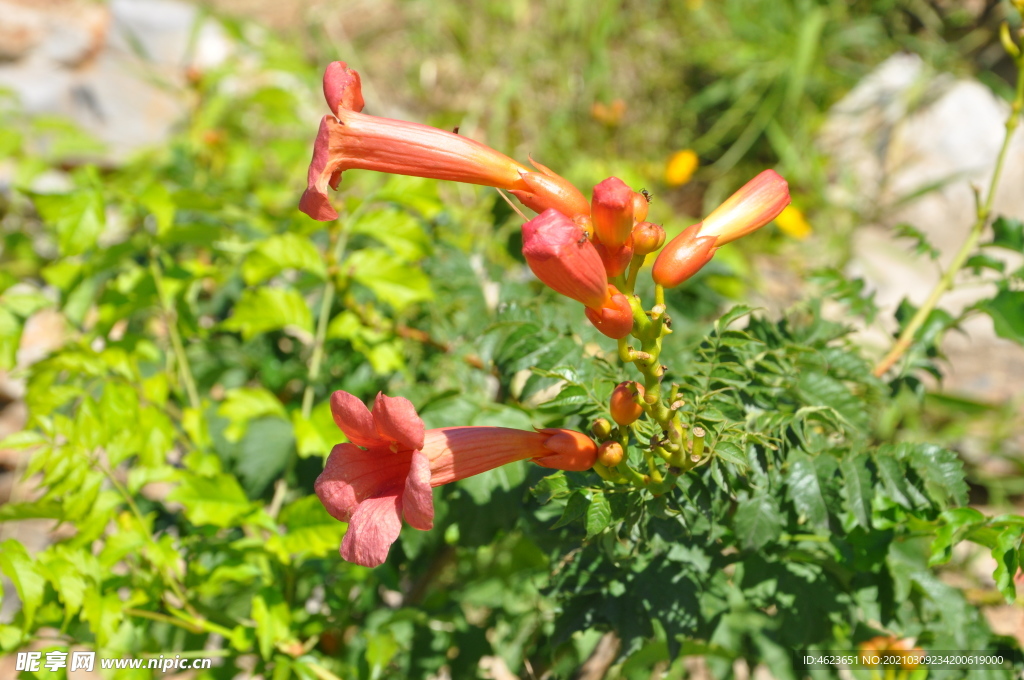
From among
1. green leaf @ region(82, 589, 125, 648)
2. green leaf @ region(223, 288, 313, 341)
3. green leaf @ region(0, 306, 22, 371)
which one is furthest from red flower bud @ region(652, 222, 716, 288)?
green leaf @ region(0, 306, 22, 371)

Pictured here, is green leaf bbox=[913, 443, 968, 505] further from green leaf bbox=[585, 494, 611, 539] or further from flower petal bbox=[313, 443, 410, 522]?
flower petal bbox=[313, 443, 410, 522]

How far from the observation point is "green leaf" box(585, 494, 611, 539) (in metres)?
1.26

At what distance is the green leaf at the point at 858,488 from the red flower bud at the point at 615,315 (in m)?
0.69

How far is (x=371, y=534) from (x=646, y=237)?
0.72 metres

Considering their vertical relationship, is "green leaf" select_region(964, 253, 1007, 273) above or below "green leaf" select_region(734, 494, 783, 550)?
above

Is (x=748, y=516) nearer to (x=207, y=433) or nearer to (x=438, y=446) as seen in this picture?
(x=438, y=446)

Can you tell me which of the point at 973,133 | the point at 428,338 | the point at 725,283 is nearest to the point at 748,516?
the point at 428,338

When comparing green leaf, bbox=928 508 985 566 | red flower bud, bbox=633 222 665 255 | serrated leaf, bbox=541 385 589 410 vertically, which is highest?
red flower bud, bbox=633 222 665 255

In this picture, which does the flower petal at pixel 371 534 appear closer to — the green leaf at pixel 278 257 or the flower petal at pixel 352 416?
the flower petal at pixel 352 416

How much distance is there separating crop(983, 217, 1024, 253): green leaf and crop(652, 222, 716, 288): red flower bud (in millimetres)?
1306

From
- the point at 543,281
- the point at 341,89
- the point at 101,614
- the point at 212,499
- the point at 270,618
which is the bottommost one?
the point at 270,618

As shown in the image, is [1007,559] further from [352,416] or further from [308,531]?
[308,531]

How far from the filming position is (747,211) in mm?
1407

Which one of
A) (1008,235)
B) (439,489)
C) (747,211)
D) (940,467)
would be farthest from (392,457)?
(1008,235)
